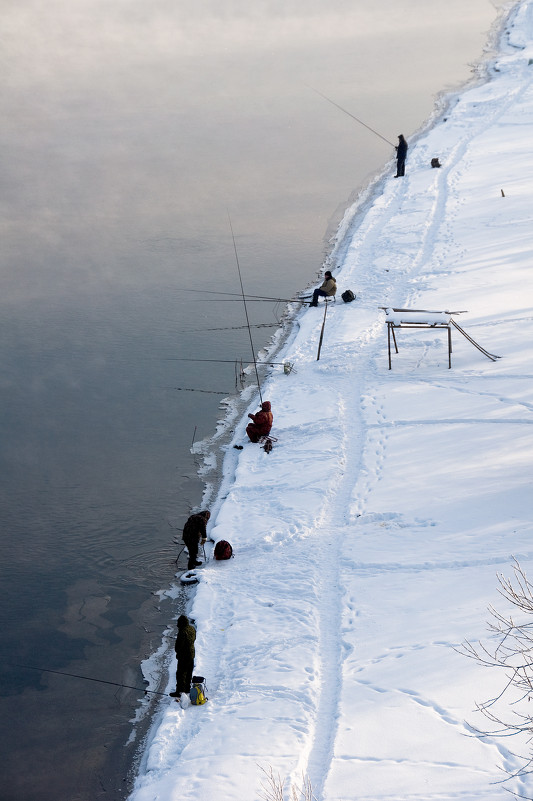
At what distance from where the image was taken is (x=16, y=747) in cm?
937

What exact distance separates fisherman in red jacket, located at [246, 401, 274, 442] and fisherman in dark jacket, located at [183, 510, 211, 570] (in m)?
2.96

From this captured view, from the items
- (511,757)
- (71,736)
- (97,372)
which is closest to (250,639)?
(71,736)

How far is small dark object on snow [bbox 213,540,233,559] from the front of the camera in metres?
11.9

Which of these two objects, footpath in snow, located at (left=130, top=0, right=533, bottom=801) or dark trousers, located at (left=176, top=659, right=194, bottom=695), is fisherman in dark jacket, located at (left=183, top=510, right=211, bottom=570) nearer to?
footpath in snow, located at (left=130, top=0, right=533, bottom=801)

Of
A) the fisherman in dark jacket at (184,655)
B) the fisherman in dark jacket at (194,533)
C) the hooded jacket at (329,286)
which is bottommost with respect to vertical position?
the fisherman in dark jacket at (184,655)

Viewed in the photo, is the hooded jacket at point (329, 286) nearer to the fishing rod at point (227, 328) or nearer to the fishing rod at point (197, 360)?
the fishing rod at point (227, 328)

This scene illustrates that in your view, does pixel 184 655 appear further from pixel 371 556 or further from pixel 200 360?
pixel 200 360

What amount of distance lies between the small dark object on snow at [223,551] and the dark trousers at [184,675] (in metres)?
2.30

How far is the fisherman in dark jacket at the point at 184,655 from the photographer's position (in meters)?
9.55

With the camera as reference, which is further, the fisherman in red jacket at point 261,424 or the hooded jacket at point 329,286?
the hooded jacket at point 329,286

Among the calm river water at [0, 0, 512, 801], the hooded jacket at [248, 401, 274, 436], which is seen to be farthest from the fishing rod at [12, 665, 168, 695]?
the hooded jacket at [248, 401, 274, 436]

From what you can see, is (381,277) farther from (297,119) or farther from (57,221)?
(297,119)

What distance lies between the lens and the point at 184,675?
9703 mm

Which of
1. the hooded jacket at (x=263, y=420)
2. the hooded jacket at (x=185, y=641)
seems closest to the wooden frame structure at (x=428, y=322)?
the hooded jacket at (x=263, y=420)
